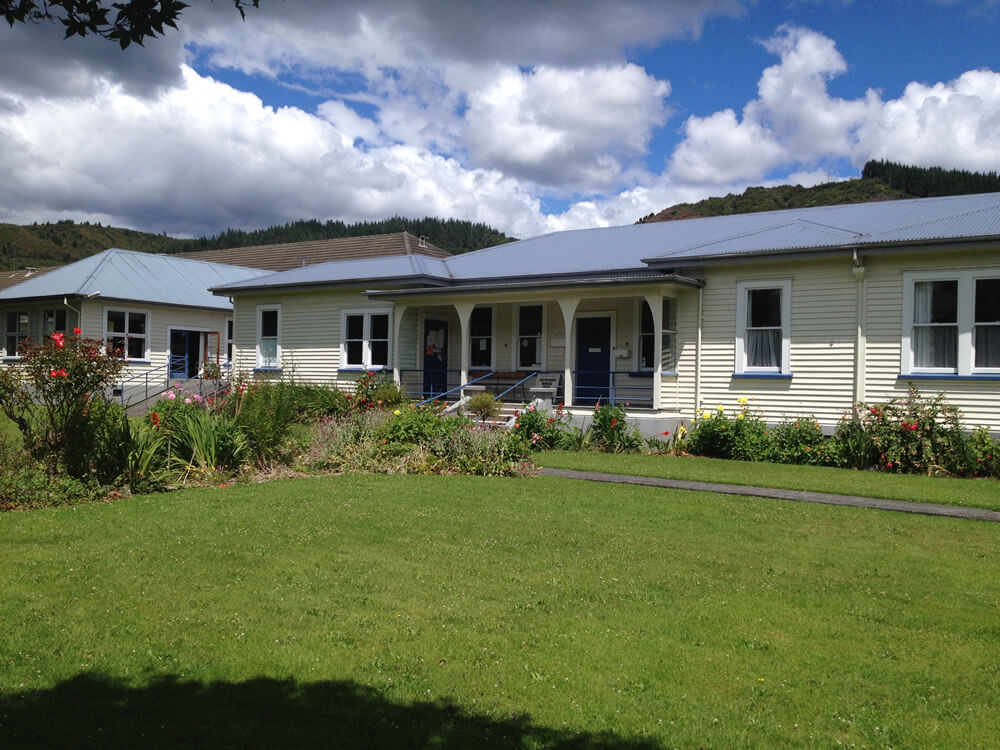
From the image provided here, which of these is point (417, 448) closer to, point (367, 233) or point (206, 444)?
point (206, 444)

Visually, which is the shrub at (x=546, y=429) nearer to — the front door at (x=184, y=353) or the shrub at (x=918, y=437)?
the shrub at (x=918, y=437)

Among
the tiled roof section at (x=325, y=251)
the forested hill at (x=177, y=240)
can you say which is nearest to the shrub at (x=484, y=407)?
the tiled roof section at (x=325, y=251)

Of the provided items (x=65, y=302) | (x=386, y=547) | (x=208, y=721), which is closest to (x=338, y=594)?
(x=386, y=547)

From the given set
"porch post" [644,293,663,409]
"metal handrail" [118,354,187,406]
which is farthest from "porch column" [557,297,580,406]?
"metal handrail" [118,354,187,406]

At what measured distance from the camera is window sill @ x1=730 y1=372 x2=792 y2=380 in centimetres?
1692

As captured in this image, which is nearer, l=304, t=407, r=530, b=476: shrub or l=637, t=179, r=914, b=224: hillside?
l=304, t=407, r=530, b=476: shrub

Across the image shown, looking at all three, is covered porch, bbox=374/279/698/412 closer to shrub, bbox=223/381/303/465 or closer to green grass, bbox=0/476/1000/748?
shrub, bbox=223/381/303/465

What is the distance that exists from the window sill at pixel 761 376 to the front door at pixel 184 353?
865 inches

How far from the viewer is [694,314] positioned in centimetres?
1823

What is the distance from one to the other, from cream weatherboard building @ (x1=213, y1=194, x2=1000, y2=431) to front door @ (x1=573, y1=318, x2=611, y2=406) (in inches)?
1.5

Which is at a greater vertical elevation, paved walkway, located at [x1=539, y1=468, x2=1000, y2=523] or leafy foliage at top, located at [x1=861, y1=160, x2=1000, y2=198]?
leafy foliage at top, located at [x1=861, y1=160, x2=1000, y2=198]

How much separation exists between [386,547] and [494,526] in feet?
4.83

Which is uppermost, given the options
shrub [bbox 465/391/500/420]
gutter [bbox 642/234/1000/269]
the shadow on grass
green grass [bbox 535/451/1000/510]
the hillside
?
the hillside

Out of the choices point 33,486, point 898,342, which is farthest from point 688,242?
point 33,486
